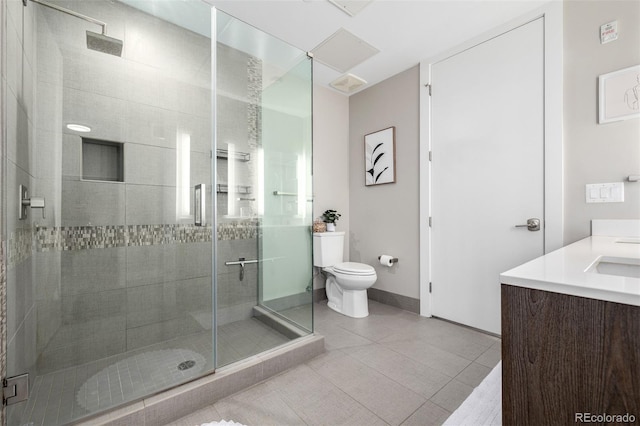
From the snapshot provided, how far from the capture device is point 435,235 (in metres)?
2.56

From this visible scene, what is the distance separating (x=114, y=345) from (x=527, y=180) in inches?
116

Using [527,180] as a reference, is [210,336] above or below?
below

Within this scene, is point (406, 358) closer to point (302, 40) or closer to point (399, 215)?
point (399, 215)

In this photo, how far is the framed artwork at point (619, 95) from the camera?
1.62 metres

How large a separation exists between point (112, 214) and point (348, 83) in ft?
8.16

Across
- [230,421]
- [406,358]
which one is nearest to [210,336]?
[230,421]

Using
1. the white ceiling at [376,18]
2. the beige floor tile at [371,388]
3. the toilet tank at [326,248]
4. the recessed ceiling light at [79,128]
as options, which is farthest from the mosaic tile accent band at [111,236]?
the white ceiling at [376,18]

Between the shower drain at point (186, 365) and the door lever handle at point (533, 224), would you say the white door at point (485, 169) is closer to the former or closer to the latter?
the door lever handle at point (533, 224)

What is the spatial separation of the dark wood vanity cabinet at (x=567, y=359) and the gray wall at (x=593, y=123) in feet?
5.45

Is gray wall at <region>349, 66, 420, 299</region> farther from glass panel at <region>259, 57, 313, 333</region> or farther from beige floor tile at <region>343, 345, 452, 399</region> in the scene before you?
Answer: glass panel at <region>259, 57, 313, 333</region>

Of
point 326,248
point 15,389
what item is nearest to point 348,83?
point 326,248

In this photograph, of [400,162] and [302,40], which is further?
[400,162]

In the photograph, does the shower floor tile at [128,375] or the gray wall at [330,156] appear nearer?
the shower floor tile at [128,375]

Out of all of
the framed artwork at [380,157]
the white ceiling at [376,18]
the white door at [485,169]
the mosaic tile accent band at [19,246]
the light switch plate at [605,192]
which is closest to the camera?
the mosaic tile accent band at [19,246]
